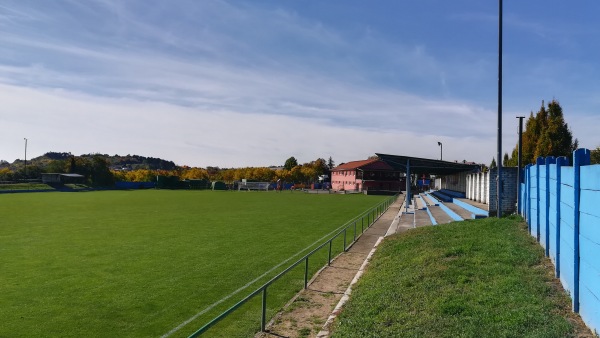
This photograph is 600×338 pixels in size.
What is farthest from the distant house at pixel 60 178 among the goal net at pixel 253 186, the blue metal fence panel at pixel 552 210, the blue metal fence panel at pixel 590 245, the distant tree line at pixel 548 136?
the blue metal fence panel at pixel 590 245

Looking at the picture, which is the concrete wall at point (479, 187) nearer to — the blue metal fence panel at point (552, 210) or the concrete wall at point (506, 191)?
the concrete wall at point (506, 191)

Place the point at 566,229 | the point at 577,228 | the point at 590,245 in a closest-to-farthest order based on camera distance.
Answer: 1. the point at 590,245
2. the point at 577,228
3. the point at 566,229

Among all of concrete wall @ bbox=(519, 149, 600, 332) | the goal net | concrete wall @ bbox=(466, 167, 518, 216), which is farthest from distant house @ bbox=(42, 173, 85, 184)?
concrete wall @ bbox=(519, 149, 600, 332)

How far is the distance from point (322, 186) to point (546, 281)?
10025cm

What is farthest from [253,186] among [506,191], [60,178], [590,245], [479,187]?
[590,245]

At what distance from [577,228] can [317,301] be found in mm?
5193

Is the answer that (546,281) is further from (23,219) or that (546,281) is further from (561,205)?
(23,219)

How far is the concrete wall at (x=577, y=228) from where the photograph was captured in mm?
4973

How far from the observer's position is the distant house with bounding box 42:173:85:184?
290 feet

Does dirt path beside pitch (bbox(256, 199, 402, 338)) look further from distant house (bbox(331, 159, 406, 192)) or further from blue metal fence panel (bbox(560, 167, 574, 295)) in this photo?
distant house (bbox(331, 159, 406, 192))

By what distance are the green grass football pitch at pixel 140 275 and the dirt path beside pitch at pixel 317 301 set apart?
483 millimetres

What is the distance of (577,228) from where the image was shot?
19.0 ft

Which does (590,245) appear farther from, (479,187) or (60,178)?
(60,178)

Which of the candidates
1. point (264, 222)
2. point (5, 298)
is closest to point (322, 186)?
point (264, 222)
